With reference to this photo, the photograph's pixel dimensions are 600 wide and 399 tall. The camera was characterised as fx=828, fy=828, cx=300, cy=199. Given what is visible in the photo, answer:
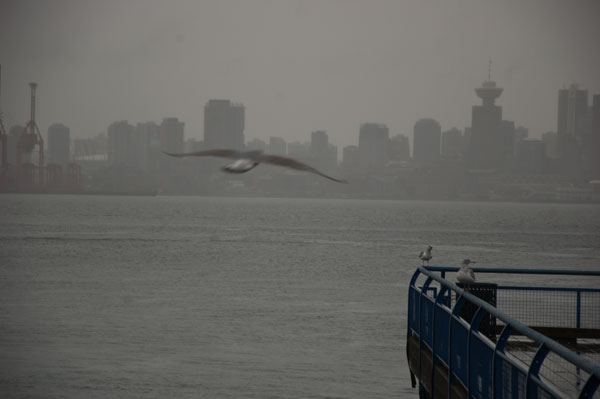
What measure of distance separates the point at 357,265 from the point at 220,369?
152 ft

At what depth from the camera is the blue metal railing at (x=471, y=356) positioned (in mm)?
6507

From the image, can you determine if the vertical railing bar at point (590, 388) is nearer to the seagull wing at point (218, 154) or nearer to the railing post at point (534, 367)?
the railing post at point (534, 367)

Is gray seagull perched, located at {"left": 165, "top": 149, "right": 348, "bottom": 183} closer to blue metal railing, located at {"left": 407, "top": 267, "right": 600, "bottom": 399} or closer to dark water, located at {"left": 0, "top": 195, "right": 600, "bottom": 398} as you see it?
blue metal railing, located at {"left": 407, "top": 267, "right": 600, "bottom": 399}

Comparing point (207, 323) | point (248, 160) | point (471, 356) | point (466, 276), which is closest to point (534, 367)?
point (471, 356)

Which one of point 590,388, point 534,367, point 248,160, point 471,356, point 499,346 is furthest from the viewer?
point 471,356

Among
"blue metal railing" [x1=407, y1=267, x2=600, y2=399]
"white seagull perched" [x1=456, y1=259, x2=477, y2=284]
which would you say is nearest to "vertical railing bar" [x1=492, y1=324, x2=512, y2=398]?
"blue metal railing" [x1=407, y1=267, x2=600, y2=399]

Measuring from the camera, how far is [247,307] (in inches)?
1676

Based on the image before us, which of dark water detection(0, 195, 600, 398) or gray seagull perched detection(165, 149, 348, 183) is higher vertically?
gray seagull perched detection(165, 149, 348, 183)

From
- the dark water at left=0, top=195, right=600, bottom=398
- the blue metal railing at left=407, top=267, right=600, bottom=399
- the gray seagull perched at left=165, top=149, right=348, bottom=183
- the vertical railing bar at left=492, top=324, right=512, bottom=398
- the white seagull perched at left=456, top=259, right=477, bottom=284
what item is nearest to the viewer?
the gray seagull perched at left=165, top=149, right=348, bottom=183

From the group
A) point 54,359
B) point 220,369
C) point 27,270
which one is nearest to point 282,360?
A: point 220,369

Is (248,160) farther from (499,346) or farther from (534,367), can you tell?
(499,346)

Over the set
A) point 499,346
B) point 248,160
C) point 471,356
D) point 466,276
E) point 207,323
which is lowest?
point 207,323

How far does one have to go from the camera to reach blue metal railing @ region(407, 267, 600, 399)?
6.51 meters

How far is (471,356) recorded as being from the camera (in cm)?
936
